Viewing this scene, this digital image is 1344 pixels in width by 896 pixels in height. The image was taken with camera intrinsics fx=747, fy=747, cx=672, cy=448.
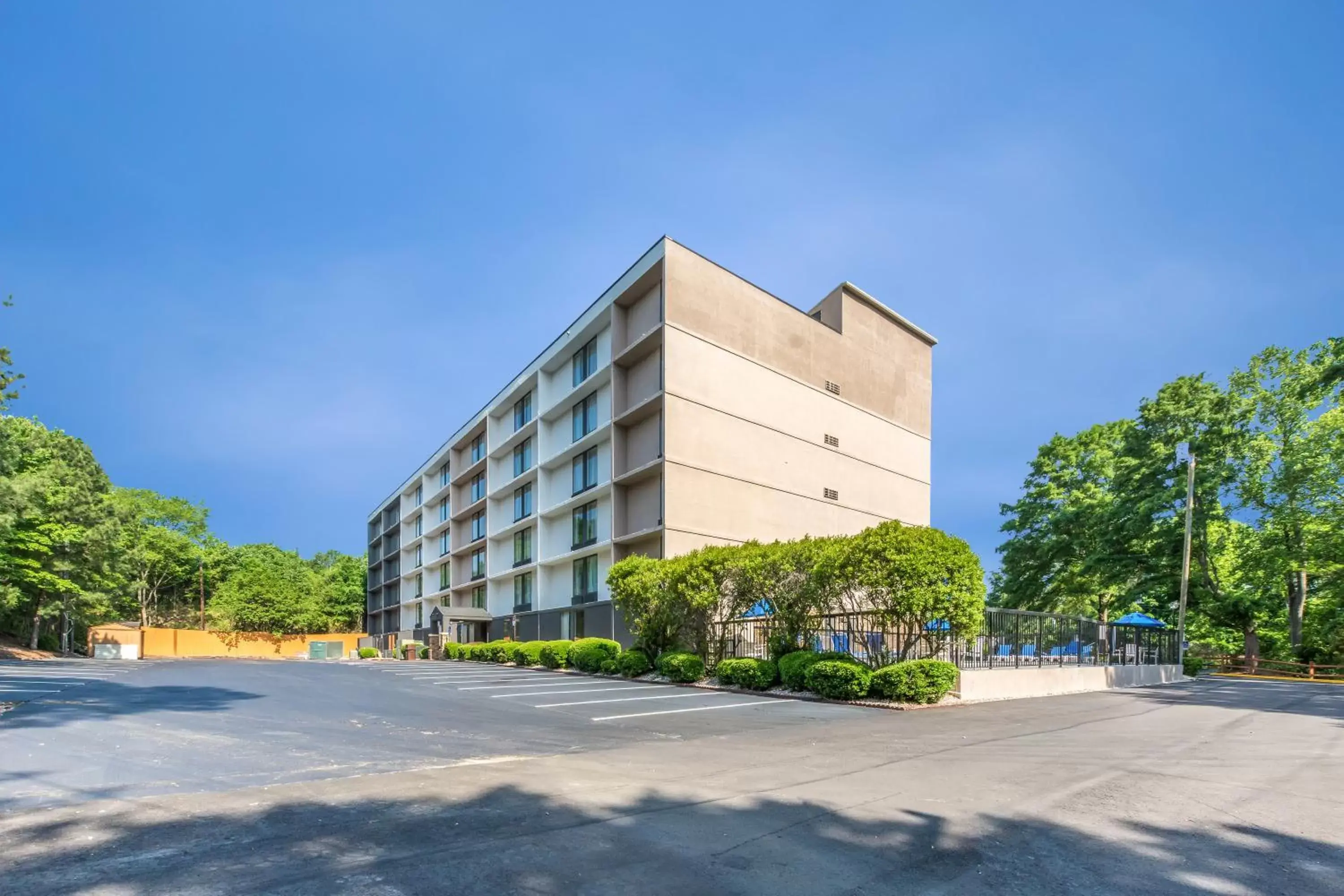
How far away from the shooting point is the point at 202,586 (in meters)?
62.3

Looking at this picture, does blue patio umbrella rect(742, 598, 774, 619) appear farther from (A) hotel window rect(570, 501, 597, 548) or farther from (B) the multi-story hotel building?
(A) hotel window rect(570, 501, 597, 548)

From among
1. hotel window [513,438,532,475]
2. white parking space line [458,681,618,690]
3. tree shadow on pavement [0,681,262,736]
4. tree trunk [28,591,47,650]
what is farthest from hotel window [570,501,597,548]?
tree trunk [28,591,47,650]

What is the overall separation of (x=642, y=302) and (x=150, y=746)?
2552 cm

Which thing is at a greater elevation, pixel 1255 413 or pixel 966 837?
pixel 1255 413

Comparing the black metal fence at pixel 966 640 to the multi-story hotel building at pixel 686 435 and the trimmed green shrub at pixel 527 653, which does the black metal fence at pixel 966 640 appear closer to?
the multi-story hotel building at pixel 686 435

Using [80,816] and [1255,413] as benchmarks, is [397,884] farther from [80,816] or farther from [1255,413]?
[1255,413]

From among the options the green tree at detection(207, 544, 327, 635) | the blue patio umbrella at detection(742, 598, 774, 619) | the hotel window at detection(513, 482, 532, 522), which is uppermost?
the hotel window at detection(513, 482, 532, 522)

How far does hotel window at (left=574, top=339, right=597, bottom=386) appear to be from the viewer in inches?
1403

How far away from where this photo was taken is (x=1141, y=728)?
473 inches

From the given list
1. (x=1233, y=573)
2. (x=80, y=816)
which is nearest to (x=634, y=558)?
(x=80, y=816)

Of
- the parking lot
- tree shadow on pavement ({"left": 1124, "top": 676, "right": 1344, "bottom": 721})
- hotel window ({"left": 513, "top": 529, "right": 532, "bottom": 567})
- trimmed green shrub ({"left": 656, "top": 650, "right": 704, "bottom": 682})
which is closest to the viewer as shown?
the parking lot

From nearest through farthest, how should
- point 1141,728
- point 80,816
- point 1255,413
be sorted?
point 80,816
point 1141,728
point 1255,413

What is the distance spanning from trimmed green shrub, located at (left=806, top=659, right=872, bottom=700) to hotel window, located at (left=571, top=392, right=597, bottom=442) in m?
19.5

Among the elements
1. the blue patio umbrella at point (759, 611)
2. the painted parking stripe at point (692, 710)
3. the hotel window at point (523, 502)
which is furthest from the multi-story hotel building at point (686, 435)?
the painted parking stripe at point (692, 710)
